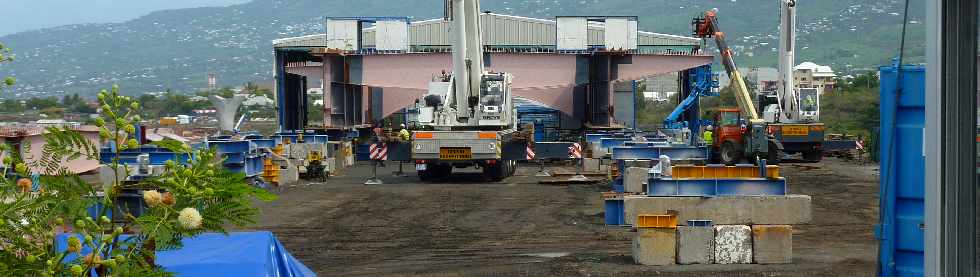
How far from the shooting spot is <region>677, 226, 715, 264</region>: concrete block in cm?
1700

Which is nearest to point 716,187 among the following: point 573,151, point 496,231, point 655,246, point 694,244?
point 694,244

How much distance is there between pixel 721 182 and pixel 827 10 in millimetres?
168554

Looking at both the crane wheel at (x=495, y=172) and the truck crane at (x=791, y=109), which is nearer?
the crane wheel at (x=495, y=172)

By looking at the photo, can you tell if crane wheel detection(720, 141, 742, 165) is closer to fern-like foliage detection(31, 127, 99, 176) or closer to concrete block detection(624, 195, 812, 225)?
concrete block detection(624, 195, 812, 225)

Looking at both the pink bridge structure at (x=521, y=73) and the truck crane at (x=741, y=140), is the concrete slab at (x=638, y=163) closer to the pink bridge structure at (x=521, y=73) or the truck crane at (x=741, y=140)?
the truck crane at (x=741, y=140)

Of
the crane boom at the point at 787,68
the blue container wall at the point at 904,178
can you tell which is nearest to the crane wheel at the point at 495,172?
the crane boom at the point at 787,68

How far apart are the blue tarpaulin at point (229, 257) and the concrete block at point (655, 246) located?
6.86 metres

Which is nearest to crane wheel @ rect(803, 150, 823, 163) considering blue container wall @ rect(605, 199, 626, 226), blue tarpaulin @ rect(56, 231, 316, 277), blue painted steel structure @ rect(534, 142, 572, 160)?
blue painted steel structure @ rect(534, 142, 572, 160)

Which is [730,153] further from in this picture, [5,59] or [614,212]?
[5,59]

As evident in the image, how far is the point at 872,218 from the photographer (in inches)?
947

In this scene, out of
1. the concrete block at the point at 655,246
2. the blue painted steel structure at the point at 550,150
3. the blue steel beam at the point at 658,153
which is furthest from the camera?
the blue painted steel structure at the point at 550,150

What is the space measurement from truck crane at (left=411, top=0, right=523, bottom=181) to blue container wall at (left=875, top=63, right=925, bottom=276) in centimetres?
2365

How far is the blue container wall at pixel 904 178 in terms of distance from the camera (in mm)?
10727

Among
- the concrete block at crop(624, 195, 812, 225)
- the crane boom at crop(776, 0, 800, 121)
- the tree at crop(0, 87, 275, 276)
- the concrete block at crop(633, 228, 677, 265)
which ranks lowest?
the concrete block at crop(633, 228, 677, 265)
